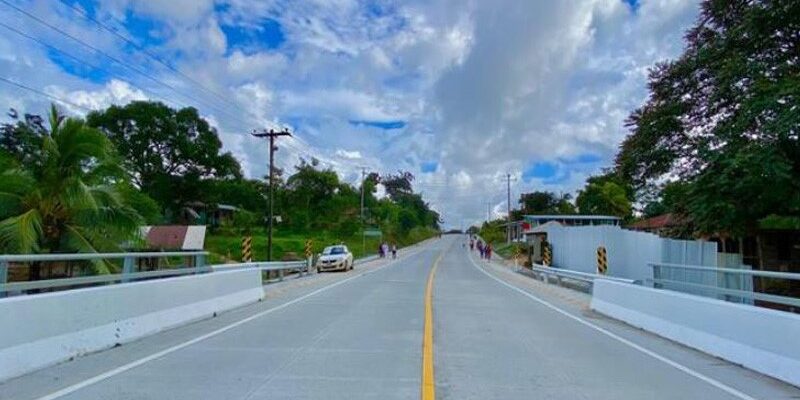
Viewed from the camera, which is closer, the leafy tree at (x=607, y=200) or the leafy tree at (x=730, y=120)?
the leafy tree at (x=730, y=120)

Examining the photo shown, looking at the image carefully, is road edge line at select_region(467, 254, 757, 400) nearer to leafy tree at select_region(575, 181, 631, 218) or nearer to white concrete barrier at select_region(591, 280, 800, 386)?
white concrete barrier at select_region(591, 280, 800, 386)

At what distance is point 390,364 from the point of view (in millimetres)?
9289

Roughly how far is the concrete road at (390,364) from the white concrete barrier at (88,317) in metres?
0.26

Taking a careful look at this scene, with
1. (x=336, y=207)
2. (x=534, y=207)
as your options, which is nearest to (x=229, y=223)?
(x=336, y=207)

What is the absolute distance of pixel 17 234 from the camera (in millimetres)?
15039

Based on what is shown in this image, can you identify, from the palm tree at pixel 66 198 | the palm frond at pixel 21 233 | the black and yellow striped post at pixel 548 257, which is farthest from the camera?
the black and yellow striped post at pixel 548 257

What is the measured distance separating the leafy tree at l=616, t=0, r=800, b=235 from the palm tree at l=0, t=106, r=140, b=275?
758 inches

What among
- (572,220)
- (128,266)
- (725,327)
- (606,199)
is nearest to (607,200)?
(606,199)

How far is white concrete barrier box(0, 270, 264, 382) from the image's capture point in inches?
321

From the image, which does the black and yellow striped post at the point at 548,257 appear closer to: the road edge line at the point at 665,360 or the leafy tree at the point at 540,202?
the road edge line at the point at 665,360

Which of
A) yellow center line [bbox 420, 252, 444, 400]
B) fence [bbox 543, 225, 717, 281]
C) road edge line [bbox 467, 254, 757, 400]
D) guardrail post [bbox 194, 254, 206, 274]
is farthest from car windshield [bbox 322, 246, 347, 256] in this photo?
road edge line [bbox 467, 254, 757, 400]

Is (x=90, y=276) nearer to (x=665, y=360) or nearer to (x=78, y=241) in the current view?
(x=78, y=241)

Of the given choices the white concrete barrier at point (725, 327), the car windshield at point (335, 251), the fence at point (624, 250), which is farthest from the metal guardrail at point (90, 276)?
the car windshield at point (335, 251)

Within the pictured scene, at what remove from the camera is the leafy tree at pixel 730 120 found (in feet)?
74.2
